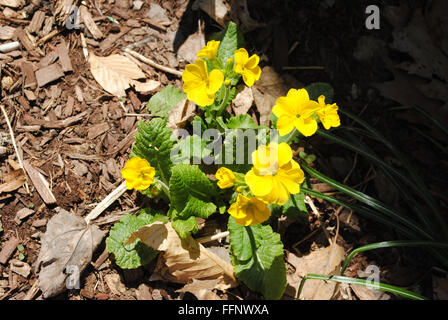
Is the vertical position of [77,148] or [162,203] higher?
[77,148]

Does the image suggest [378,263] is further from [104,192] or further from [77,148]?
[77,148]

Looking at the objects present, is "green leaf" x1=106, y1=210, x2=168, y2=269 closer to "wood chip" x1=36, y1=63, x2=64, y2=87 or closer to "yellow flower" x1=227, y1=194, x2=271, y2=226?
"yellow flower" x1=227, y1=194, x2=271, y2=226

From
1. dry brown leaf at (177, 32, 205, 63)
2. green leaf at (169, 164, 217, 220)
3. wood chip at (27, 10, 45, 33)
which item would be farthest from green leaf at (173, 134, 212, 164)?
wood chip at (27, 10, 45, 33)

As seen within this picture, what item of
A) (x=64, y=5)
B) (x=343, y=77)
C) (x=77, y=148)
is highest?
(x=64, y=5)

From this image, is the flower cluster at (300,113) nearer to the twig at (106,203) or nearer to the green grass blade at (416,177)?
the green grass blade at (416,177)

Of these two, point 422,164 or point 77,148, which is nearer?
point 77,148

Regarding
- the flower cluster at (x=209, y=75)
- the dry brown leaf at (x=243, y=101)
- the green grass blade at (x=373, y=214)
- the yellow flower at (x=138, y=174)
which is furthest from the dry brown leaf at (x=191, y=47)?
the green grass blade at (x=373, y=214)
